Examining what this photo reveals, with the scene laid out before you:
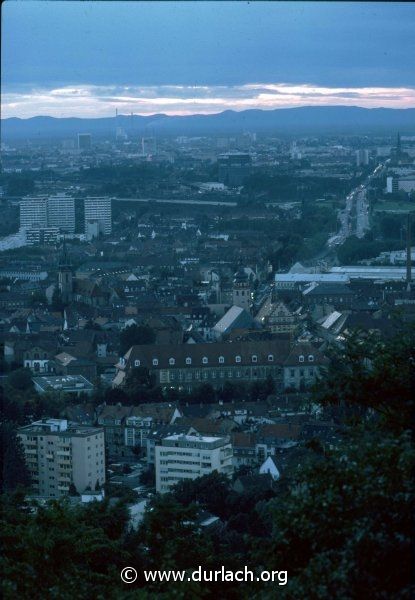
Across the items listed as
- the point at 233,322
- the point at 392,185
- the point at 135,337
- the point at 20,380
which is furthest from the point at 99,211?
the point at 20,380

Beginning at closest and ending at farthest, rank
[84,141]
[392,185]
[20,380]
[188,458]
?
[188,458]
[20,380]
[392,185]
[84,141]

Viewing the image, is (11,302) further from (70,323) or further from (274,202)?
(274,202)

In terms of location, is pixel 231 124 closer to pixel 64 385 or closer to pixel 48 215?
pixel 48 215

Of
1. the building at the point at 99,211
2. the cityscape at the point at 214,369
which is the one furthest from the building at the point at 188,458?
the building at the point at 99,211

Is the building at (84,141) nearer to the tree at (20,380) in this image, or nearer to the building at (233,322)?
the building at (233,322)

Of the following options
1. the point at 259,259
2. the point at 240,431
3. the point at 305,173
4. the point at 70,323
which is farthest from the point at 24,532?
the point at 305,173

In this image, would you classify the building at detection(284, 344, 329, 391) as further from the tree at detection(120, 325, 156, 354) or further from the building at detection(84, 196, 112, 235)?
the building at detection(84, 196, 112, 235)
